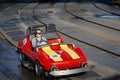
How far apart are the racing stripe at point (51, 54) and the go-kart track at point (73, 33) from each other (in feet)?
2.17

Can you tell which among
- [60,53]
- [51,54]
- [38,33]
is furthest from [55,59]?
[38,33]

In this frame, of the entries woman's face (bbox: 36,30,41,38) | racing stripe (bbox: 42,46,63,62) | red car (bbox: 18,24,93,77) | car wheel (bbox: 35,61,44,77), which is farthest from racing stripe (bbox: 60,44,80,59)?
car wheel (bbox: 35,61,44,77)

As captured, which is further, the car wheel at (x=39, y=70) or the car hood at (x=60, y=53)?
the car wheel at (x=39, y=70)

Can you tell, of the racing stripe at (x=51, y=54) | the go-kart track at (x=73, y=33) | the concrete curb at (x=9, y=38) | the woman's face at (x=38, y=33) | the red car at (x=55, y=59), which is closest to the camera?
the red car at (x=55, y=59)

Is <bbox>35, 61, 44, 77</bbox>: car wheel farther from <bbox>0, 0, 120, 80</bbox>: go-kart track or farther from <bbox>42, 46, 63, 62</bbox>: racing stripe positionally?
<bbox>42, 46, 63, 62</bbox>: racing stripe

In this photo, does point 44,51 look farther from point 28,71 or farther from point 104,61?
point 104,61

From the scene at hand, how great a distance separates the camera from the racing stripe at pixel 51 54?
1246 cm

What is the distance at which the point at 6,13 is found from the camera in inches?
1293

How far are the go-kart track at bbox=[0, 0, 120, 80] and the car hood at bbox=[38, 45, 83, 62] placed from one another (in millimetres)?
641

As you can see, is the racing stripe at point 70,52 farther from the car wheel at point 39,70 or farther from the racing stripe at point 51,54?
the car wheel at point 39,70

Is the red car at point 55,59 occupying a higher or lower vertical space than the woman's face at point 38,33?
lower

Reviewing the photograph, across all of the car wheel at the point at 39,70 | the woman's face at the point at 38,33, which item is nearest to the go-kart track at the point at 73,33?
the car wheel at the point at 39,70

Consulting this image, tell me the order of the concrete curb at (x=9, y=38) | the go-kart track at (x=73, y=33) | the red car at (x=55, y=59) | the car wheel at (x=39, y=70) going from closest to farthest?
the red car at (x=55, y=59) < the car wheel at (x=39, y=70) < the go-kart track at (x=73, y=33) < the concrete curb at (x=9, y=38)

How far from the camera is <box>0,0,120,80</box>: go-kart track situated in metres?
13.4
